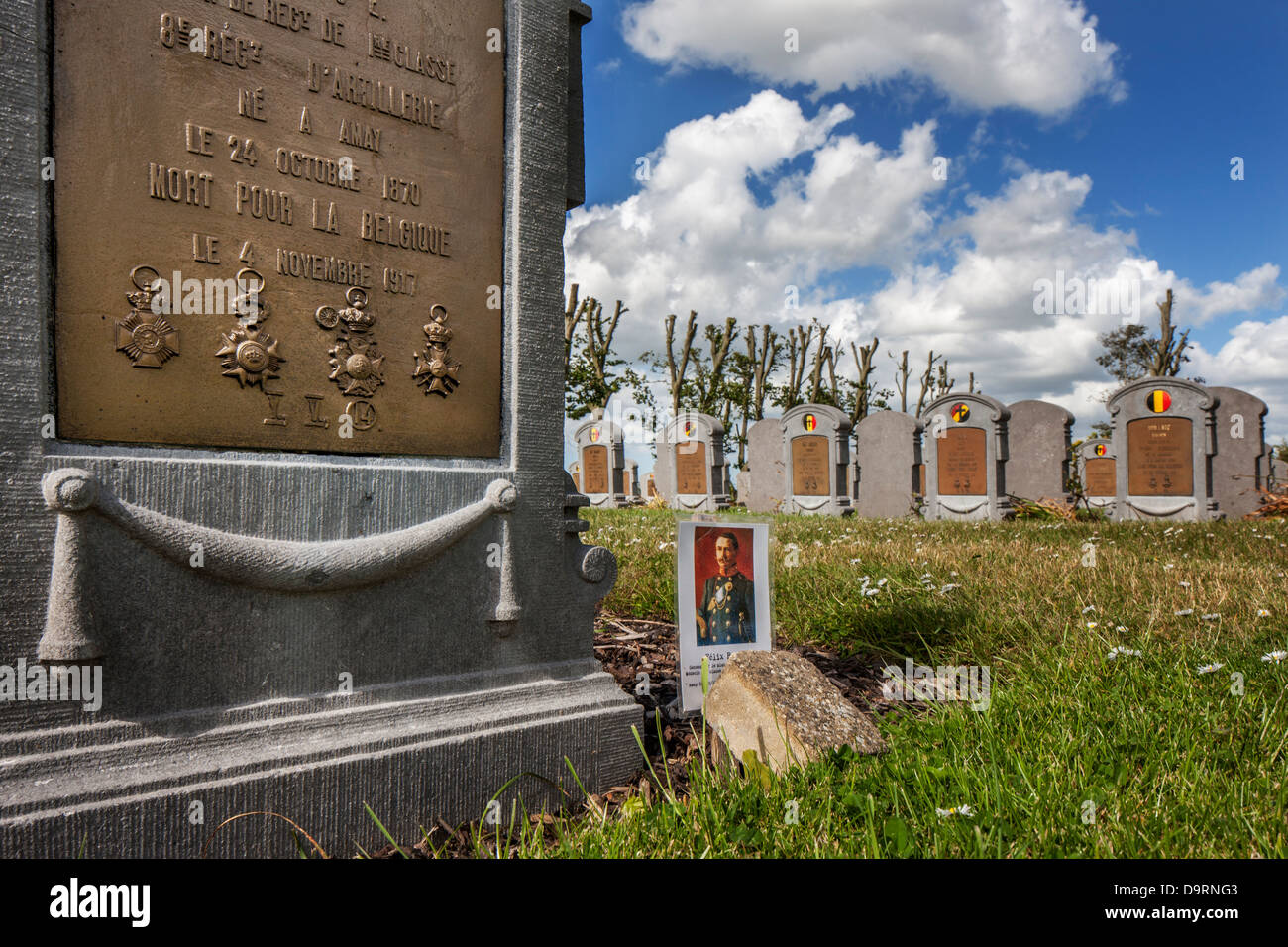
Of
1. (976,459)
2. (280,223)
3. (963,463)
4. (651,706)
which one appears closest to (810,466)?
(963,463)

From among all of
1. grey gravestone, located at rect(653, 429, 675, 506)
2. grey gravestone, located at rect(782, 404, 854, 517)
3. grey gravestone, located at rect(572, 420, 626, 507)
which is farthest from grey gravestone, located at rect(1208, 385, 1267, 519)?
grey gravestone, located at rect(572, 420, 626, 507)

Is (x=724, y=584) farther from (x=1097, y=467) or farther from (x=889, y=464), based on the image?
(x=1097, y=467)

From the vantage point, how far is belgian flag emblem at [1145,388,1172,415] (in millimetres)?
12461

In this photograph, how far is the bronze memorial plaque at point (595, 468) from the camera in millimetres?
20141

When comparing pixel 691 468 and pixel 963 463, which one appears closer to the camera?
pixel 963 463

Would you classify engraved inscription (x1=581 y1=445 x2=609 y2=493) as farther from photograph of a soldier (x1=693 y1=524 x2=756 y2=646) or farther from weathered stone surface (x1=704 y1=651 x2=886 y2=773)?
weathered stone surface (x1=704 y1=651 x2=886 y2=773)

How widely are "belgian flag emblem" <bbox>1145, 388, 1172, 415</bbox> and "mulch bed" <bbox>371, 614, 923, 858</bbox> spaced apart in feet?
35.2

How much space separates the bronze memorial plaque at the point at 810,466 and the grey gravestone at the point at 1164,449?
5.31 meters

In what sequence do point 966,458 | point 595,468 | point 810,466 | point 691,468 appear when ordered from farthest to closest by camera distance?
point 595,468
point 691,468
point 810,466
point 966,458

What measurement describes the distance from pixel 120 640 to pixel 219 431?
0.70 meters

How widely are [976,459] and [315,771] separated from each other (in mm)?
13456

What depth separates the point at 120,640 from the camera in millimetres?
2359

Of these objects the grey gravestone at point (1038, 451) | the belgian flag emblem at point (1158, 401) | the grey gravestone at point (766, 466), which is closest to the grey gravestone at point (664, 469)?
the grey gravestone at point (766, 466)

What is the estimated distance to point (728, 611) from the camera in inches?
137
